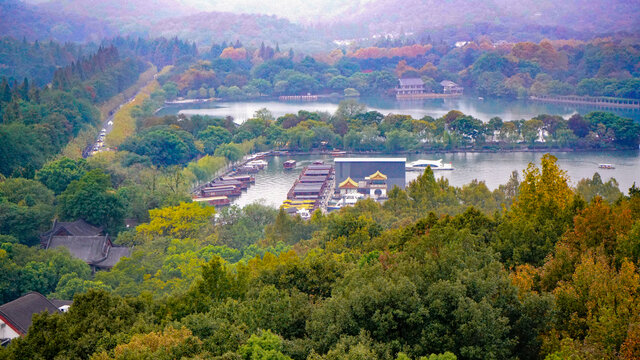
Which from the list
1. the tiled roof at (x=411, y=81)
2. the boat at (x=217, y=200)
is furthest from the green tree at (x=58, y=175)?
the tiled roof at (x=411, y=81)

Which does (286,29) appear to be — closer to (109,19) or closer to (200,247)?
(109,19)

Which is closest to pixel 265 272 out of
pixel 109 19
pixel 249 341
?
pixel 249 341

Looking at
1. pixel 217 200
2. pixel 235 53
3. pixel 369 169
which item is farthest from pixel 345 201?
pixel 235 53

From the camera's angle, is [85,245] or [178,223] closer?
[85,245]

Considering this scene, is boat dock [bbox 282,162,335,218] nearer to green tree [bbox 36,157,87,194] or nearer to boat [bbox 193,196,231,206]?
boat [bbox 193,196,231,206]

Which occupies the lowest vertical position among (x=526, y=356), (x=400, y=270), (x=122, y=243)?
(x=122, y=243)

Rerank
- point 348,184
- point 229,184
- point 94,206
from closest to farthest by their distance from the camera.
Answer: point 94,206
point 348,184
point 229,184

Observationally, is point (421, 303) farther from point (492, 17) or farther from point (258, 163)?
point (492, 17)
